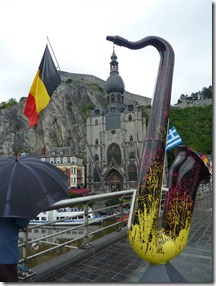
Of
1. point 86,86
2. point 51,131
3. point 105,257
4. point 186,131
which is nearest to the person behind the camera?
point 105,257

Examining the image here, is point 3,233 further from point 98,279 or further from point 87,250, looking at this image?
point 87,250

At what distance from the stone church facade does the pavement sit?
4387 cm

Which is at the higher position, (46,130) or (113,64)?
(113,64)

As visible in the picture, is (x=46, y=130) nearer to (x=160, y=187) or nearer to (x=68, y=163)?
(x=68, y=163)

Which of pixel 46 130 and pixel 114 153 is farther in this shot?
pixel 46 130

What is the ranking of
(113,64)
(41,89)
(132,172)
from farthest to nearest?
(113,64) < (132,172) < (41,89)

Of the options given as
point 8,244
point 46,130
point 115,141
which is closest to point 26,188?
point 8,244

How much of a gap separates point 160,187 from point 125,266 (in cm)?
185

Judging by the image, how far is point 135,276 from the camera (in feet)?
11.2

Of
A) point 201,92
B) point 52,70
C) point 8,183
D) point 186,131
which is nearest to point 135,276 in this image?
point 8,183

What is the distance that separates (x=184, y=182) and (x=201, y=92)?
116m

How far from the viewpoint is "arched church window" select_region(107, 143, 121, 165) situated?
169 ft

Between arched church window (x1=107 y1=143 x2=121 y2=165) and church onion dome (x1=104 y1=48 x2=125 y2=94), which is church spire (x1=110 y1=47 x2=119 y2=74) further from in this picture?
arched church window (x1=107 y1=143 x2=121 y2=165)

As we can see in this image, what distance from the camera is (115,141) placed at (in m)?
52.3
